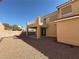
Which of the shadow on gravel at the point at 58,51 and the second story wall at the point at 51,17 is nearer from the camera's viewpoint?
the shadow on gravel at the point at 58,51

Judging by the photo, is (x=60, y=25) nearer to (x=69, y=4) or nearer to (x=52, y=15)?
(x=69, y=4)

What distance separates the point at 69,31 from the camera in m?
13.0

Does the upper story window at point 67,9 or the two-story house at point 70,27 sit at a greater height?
the upper story window at point 67,9

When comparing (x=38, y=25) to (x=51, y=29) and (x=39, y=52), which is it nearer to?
(x=51, y=29)

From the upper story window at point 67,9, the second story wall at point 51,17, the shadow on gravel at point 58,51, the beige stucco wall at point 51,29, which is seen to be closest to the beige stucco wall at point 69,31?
the shadow on gravel at point 58,51

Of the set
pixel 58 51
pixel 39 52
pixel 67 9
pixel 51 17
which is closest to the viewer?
pixel 39 52

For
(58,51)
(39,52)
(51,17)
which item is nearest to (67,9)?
(51,17)

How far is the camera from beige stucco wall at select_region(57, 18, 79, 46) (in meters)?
11.9

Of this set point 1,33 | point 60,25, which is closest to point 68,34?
point 60,25

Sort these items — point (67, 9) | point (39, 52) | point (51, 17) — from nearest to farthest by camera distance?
point (39, 52)
point (67, 9)
point (51, 17)

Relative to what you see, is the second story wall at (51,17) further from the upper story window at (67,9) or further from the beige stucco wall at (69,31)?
the beige stucco wall at (69,31)

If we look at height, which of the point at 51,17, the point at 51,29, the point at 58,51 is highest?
the point at 51,17

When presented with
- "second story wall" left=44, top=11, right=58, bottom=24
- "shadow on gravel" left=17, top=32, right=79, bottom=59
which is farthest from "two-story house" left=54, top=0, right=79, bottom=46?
"second story wall" left=44, top=11, right=58, bottom=24

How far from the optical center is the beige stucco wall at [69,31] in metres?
11.9
